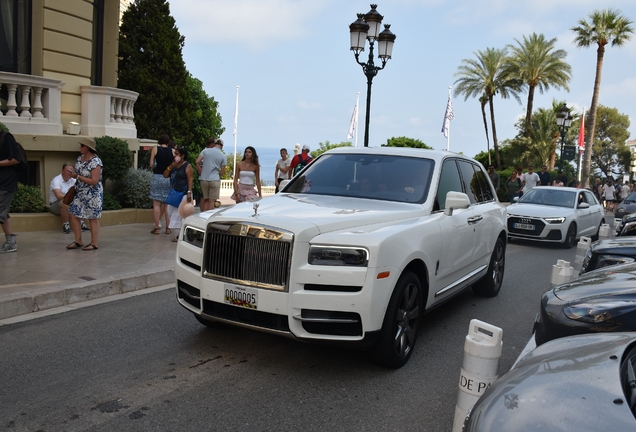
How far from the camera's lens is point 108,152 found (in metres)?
12.7

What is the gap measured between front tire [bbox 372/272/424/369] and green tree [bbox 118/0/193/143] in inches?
740

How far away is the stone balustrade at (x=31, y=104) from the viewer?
11.8m

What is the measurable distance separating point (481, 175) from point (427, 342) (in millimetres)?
2978

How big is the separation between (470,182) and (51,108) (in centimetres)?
894

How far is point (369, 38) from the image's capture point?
52.0 ft

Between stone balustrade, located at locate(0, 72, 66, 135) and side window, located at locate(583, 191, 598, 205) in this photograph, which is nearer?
stone balustrade, located at locate(0, 72, 66, 135)

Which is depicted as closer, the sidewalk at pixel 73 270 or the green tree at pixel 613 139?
the sidewalk at pixel 73 270

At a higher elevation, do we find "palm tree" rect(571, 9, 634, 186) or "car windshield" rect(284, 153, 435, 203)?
"palm tree" rect(571, 9, 634, 186)

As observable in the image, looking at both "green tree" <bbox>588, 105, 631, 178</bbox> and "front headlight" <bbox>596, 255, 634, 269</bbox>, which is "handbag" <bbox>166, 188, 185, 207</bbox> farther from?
"green tree" <bbox>588, 105, 631, 178</bbox>

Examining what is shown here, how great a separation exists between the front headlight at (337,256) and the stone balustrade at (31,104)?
9.33 meters

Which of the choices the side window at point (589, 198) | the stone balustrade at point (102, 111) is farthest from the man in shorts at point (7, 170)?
the side window at point (589, 198)

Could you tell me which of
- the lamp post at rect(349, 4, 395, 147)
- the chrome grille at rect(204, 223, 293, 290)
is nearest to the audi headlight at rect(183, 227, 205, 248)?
the chrome grille at rect(204, 223, 293, 290)

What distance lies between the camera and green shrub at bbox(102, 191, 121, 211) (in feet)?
41.5

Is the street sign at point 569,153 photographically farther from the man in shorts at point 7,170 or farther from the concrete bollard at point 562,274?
the man in shorts at point 7,170
